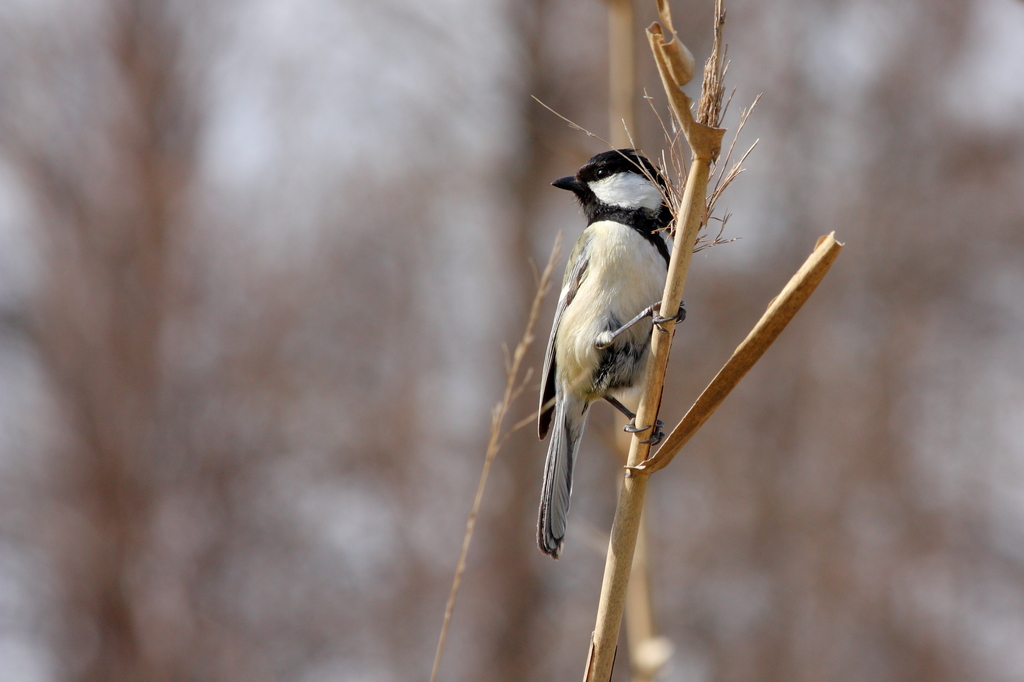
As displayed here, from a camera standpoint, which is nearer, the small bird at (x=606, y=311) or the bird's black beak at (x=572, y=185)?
the small bird at (x=606, y=311)

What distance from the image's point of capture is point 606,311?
253 centimetres

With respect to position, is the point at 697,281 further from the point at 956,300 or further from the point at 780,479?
the point at 956,300

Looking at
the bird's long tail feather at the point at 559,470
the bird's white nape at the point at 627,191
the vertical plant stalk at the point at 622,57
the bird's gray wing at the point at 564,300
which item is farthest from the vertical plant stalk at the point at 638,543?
the bird's gray wing at the point at 564,300

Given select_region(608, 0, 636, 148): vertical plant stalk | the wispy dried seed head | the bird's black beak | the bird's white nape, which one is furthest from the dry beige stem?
the bird's black beak

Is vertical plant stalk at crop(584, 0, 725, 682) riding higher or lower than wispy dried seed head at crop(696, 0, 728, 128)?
lower

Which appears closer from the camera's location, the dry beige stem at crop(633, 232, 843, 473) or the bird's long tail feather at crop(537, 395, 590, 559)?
the dry beige stem at crop(633, 232, 843, 473)

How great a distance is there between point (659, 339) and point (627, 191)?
5.35 feet

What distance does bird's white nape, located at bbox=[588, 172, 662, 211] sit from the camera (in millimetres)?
2701

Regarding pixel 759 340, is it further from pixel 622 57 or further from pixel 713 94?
pixel 622 57

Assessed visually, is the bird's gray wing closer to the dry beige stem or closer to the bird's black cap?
the bird's black cap

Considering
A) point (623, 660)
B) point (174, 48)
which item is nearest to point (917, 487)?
point (623, 660)

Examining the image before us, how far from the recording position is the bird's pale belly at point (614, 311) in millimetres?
2445

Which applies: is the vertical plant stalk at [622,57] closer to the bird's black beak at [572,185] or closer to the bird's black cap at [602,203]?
the bird's black cap at [602,203]

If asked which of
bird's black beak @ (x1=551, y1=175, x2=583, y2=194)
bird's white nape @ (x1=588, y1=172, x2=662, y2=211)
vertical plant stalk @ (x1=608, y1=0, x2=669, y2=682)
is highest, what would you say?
bird's black beak @ (x1=551, y1=175, x2=583, y2=194)
